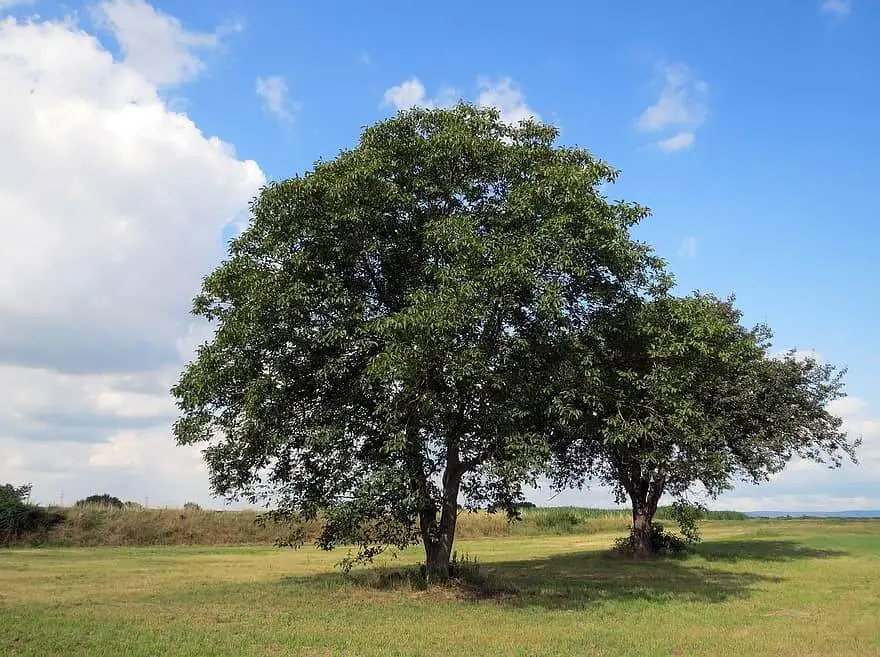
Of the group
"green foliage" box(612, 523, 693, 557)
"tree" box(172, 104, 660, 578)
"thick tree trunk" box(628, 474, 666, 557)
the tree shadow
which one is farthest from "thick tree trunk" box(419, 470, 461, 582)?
the tree shadow

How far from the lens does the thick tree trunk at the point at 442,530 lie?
24.5 m

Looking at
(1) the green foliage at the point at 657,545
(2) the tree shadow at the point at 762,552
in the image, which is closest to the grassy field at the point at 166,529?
(2) the tree shadow at the point at 762,552

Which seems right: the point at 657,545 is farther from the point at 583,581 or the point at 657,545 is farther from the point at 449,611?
the point at 449,611

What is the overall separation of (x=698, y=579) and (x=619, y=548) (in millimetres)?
12123

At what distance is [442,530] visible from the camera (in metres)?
24.8

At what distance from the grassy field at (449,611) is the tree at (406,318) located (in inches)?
127

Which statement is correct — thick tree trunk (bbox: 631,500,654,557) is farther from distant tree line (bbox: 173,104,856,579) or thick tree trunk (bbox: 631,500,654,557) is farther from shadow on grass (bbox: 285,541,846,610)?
distant tree line (bbox: 173,104,856,579)

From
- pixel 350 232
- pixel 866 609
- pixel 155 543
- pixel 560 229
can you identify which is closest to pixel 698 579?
pixel 866 609

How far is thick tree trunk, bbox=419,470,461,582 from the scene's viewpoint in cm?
2450

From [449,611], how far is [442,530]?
14.0 ft

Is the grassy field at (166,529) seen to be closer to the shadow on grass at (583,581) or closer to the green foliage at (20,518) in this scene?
the green foliage at (20,518)

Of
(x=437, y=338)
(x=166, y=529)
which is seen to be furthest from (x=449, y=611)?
(x=166, y=529)

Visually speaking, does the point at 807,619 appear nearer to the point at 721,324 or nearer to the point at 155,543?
the point at 721,324

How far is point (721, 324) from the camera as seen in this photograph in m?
23.4
